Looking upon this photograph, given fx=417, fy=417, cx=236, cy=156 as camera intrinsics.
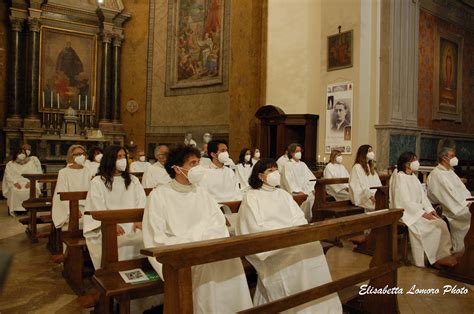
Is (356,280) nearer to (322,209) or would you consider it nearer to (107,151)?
(107,151)

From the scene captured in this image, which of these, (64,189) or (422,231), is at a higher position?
(64,189)

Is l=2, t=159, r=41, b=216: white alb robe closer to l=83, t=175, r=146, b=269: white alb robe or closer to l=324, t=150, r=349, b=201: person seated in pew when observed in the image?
l=83, t=175, r=146, b=269: white alb robe

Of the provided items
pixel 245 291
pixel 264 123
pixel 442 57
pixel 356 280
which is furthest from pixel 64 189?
pixel 442 57

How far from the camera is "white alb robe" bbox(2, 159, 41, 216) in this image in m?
9.73

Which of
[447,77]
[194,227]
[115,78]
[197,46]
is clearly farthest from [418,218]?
[115,78]

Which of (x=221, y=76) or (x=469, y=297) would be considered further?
(x=221, y=76)

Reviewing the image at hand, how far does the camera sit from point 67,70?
16.7m

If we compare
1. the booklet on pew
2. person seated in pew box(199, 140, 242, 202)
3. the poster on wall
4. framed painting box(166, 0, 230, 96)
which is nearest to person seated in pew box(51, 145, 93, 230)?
person seated in pew box(199, 140, 242, 202)

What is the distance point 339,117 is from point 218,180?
5963mm

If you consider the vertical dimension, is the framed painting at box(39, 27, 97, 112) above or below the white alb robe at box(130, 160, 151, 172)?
above

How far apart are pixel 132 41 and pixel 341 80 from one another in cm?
1020

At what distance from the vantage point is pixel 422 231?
590 cm

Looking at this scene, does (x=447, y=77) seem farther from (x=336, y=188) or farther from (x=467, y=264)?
(x=467, y=264)

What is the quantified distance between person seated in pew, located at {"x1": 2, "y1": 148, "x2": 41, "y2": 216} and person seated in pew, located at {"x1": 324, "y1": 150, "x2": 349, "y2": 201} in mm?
6937
